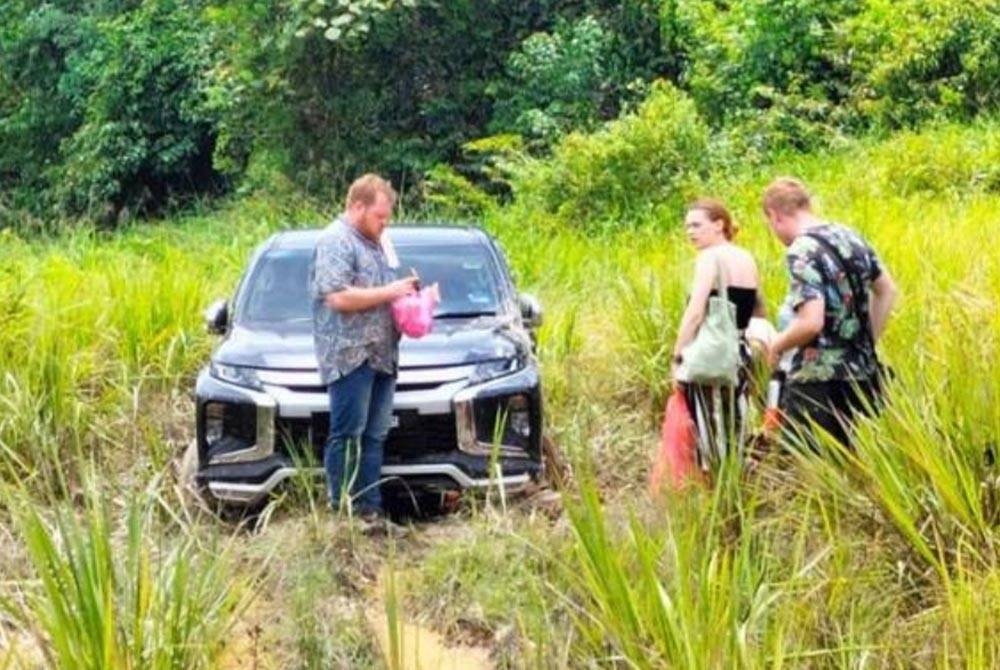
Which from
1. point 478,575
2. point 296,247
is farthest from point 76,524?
point 296,247

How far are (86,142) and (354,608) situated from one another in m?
17.6

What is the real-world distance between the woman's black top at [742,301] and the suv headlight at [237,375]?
7.73 feet

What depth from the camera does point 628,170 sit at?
13383mm

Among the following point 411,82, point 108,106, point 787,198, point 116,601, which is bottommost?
point 116,601

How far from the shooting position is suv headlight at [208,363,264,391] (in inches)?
256

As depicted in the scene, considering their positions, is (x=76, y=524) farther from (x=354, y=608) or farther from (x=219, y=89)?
(x=219, y=89)

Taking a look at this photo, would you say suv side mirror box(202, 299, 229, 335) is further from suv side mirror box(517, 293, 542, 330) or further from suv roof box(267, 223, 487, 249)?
suv side mirror box(517, 293, 542, 330)

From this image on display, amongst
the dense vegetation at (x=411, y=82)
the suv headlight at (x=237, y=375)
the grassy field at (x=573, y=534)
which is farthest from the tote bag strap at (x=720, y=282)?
the dense vegetation at (x=411, y=82)

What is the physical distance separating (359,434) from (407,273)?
164 cm

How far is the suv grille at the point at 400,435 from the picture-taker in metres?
6.41

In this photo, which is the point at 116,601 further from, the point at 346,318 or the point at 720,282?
the point at 720,282

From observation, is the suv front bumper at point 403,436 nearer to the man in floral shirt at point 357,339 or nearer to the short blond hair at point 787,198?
the man in floral shirt at point 357,339

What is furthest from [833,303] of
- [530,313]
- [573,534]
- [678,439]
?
[530,313]

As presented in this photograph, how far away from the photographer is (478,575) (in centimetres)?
525
